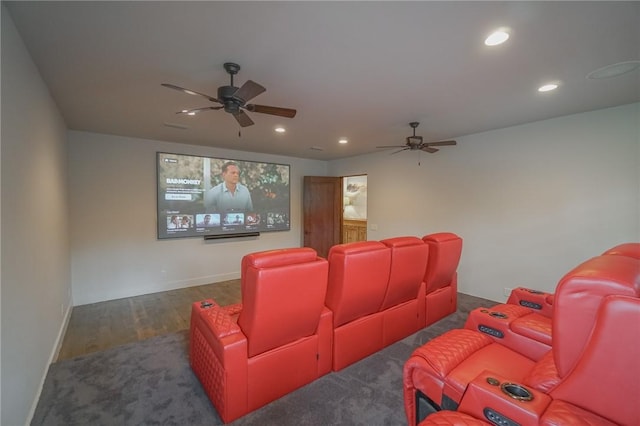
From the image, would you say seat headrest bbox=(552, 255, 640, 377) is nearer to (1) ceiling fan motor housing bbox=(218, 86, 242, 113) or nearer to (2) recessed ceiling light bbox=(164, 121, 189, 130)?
(1) ceiling fan motor housing bbox=(218, 86, 242, 113)

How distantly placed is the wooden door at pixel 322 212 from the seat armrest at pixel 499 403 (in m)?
5.25

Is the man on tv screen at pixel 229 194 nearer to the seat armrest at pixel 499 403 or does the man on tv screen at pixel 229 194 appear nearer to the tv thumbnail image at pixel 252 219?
the tv thumbnail image at pixel 252 219

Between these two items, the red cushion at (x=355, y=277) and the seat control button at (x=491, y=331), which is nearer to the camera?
the seat control button at (x=491, y=331)

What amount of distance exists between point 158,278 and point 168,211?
3.95ft

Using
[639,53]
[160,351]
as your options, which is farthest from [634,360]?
[160,351]

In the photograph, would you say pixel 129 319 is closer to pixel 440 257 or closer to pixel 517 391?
pixel 440 257

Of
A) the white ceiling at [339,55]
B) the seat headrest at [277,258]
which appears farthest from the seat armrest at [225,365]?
the white ceiling at [339,55]

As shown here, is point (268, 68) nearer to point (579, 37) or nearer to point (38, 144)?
point (38, 144)

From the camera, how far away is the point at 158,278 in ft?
15.7

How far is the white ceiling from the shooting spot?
157 cm

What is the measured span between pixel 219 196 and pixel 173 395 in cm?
371

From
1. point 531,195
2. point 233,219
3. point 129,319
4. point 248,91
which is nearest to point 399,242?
point 248,91

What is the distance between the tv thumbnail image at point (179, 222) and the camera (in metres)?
4.84

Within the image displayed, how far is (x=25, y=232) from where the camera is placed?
1.90 meters
